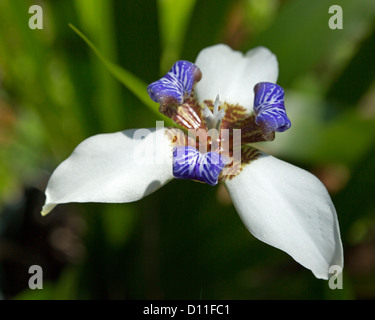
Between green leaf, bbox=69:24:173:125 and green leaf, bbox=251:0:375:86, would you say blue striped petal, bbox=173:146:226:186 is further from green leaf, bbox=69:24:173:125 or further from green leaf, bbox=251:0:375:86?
green leaf, bbox=251:0:375:86

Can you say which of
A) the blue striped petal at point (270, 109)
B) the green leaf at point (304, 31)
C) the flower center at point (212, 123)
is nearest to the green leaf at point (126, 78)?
the flower center at point (212, 123)

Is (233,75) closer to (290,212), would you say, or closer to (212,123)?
(212,123)

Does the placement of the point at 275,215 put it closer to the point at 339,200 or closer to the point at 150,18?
the point at 339,200

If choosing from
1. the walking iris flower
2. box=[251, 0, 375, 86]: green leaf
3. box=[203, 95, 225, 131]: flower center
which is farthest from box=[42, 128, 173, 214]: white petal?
box=[251, 0, 375, 86]: green leaf

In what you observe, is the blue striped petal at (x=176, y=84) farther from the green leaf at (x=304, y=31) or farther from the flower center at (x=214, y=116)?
the green leaf at (x=304, y=31)

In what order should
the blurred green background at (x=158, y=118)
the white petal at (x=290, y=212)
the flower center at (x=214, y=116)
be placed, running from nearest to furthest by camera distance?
the white petal at (x=290, y=212) → the flower center at (x=214, y=116) → the blurred green background at (x=158, y=118)
